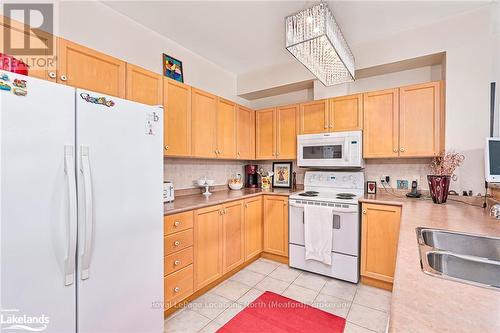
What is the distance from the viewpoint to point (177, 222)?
1.92 meters

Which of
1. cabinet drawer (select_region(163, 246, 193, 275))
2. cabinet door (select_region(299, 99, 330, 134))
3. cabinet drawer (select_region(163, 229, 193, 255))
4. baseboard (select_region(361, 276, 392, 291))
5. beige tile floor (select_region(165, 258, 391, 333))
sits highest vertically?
cabinet door (select_region(299, 99, 330, 134))

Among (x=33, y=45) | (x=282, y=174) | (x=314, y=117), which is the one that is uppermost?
(x=33, y=45)

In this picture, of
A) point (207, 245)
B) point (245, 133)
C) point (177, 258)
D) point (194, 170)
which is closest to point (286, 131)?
point (245, 133)

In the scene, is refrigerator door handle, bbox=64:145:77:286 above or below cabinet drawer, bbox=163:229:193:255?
above

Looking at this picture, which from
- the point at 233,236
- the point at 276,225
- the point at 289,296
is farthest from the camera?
the point at 276,225

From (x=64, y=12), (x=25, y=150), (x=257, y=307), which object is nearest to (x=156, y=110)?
(x=25, y=150)

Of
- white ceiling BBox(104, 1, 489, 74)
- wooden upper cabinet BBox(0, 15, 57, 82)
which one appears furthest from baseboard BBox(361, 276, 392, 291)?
wooden upper cabinet BBox(0, 15, 57, 82)

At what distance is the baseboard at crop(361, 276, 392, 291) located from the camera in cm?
232

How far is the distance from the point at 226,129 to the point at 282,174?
3.86 ft

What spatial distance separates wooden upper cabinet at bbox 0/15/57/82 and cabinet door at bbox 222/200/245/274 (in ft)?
5.84

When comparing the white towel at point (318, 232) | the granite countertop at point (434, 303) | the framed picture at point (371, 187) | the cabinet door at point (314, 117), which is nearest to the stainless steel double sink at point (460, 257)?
the granite countertop at point (434, 303)

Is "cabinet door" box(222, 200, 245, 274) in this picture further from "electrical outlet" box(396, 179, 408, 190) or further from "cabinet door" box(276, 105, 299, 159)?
"electrical outlet" box(396, 179, 408, 190)

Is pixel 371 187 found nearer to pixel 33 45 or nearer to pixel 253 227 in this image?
pixel 253 227

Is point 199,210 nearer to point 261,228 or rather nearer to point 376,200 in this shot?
point 261,228
